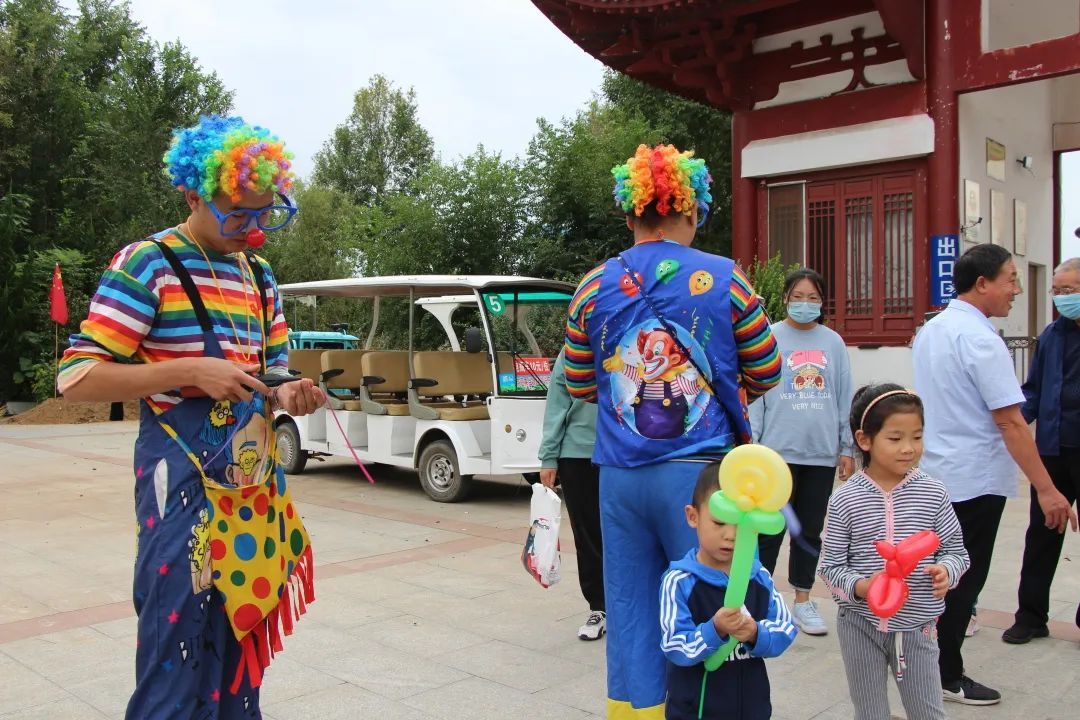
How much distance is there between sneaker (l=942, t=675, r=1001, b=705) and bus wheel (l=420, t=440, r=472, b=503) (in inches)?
227

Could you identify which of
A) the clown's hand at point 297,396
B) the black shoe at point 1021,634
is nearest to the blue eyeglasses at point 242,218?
the clown's hand at point 297,396

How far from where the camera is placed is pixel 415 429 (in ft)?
32.1

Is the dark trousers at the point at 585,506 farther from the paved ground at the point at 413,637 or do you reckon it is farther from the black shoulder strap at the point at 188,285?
the black shoulder strap at the point at 188,285

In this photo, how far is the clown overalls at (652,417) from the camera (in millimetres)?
2789

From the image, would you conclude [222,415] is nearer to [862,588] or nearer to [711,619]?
[711,619]

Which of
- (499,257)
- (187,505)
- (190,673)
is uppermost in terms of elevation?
(499,257)

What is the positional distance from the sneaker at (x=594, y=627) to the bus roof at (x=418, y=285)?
4536 mm

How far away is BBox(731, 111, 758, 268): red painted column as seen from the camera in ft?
39.4

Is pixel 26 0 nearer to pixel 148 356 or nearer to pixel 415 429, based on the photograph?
pixel 415 429

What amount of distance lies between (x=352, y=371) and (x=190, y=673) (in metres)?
8.78

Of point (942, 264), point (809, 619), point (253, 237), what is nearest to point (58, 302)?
point (942, 264)

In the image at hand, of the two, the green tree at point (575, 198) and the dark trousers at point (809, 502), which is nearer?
the dark trousers at point (809, 502)

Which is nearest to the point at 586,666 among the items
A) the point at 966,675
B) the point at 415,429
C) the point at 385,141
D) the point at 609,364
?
the point at 966,675

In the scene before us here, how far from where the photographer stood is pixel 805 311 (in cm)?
482
